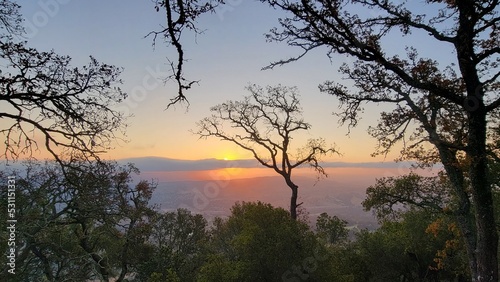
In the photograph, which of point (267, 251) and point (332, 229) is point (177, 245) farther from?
point (332, 229)

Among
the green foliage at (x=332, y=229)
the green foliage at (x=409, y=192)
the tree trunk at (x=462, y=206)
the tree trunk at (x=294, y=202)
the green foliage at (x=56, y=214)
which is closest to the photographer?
the tree trunk at (x=462, y=206)

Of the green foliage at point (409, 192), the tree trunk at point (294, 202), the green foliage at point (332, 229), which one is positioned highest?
the green foliage at point (409, 192)

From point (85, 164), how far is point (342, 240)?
2861 centimetres

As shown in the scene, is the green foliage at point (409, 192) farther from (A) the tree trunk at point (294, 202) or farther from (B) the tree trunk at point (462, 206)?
(A) the tree trunk at point (294, 202)

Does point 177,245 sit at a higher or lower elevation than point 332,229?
higher

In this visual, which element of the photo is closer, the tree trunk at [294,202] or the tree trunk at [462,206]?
the tree trunk at [462,206]

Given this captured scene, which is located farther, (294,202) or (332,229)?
(332,229)

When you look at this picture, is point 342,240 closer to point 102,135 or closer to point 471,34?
point 471,34

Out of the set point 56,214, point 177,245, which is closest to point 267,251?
point 56,214

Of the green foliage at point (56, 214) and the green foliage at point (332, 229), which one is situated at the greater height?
the green foliage at point (56, 214)

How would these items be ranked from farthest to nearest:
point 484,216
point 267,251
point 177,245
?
point 177,245 → point 267,251 → point 484,216

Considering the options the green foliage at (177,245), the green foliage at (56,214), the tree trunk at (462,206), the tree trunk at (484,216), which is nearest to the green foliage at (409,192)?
the tree trunk at (462,206)

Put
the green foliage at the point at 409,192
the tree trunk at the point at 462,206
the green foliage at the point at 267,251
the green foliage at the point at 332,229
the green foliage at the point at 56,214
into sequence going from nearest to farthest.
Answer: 1. the tree trunk at the point at 462,206
2. the green foliage at the point at 56,214
3. the green foliage at the point at 409,192
4. the green foliage at the point at 267,251
5. the green foliage at the point at 332,229

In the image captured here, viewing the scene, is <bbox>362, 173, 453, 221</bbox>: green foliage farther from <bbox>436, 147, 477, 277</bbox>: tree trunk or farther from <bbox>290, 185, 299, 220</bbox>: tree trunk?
<bbox>290, 185, 299, 220</bbox>: tree trunk
